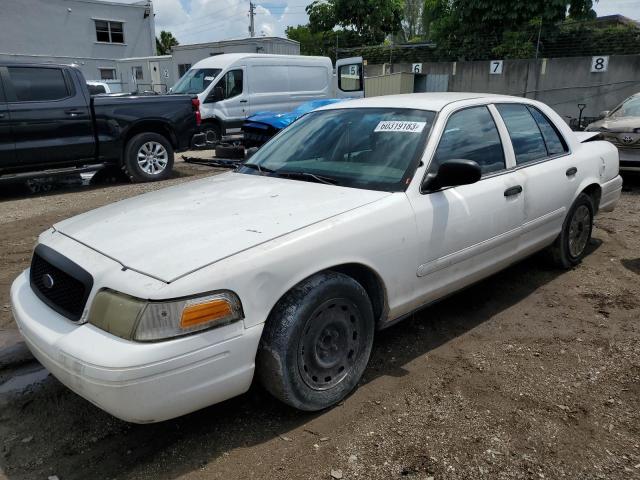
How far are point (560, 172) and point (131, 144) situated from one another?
7.11 m

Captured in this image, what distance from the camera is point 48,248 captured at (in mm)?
2824

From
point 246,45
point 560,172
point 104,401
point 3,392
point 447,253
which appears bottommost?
point 3,392

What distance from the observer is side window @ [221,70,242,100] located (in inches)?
541

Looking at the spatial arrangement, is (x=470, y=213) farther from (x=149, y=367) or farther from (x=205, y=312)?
(x=149, y=367)

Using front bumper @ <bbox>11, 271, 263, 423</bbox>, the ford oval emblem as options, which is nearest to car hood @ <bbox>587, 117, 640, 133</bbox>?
front bumper @ <bbox>11, 271, 263, 423</bbox>

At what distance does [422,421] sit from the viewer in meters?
2.75

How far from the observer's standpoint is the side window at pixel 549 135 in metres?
4.41

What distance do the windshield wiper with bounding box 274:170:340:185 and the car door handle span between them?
4.15 feet

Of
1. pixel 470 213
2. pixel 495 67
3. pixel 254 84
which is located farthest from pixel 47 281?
pixel 495 67

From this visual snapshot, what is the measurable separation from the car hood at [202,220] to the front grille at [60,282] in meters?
0.15

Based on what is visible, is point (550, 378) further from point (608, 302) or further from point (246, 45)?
point (246, 45)

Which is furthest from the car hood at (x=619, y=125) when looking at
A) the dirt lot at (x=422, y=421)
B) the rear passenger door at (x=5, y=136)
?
the rear passenger door at (x=5, y=136)

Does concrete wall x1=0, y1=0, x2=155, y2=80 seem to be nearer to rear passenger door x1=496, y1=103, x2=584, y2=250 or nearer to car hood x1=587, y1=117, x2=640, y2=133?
car hood x1=587, y1=117, x2=640, y2=133

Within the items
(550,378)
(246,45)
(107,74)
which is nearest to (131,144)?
(550,378)
